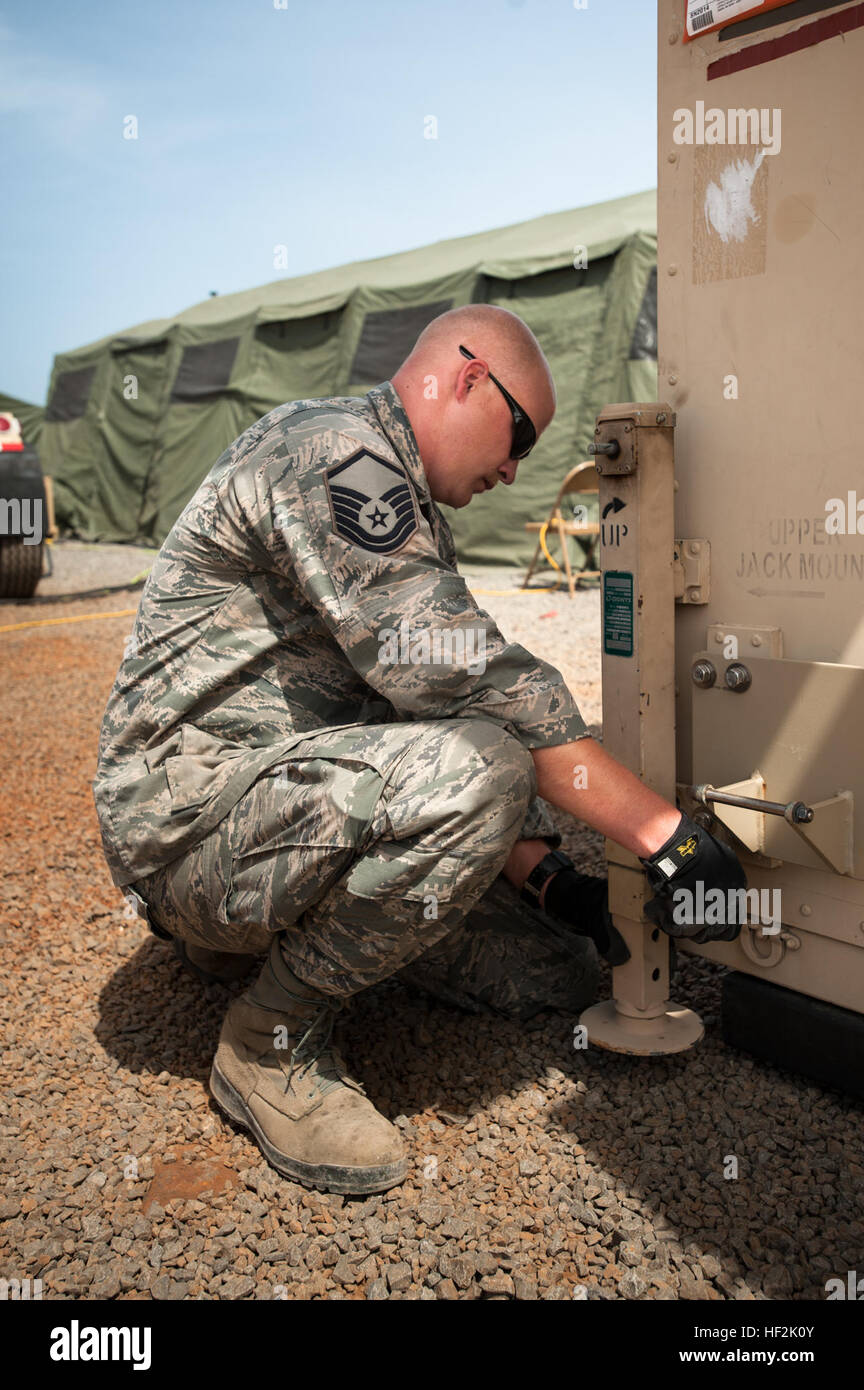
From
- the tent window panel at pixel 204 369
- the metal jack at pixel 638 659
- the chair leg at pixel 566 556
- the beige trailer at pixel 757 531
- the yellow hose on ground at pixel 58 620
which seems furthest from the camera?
the tent window panel at pixel 204 369

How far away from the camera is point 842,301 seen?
63.4 inches

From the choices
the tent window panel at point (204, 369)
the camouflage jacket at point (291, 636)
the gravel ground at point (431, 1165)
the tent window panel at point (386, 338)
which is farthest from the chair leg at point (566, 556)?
the camouflage jacket at point (291, 636)

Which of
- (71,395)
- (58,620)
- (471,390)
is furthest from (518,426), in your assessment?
(71,395)

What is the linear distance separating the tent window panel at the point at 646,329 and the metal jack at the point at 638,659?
7.31 meters

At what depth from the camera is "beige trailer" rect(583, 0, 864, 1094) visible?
1.64m

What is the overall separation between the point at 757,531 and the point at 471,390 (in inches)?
21.6

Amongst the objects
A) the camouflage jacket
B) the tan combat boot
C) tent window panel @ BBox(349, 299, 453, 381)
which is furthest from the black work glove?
tent window panel @ BBox(349, 299, 453, 381)

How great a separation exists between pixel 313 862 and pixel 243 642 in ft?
1.43

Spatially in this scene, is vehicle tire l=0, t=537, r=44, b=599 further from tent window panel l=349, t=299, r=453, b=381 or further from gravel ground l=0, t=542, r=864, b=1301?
gravel ground l=0, t=542, r=864, b=1301

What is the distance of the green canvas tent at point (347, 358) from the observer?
8.93 meters

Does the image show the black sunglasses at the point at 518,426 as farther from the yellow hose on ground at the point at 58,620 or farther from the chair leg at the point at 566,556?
the chair leg at the point at 566,556

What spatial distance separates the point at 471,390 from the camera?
74.9 inches

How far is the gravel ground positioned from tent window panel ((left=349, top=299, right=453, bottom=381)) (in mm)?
8713

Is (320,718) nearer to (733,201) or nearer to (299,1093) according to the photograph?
(299,1093)
